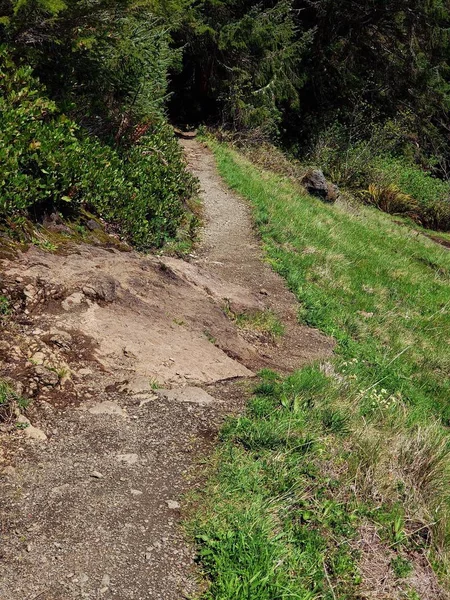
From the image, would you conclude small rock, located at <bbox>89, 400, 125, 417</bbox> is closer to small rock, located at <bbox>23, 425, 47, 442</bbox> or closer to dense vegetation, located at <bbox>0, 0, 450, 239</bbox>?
small rock, located at <bbox>23, 425, 47, 442</bbox>

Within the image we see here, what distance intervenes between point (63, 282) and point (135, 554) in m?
2.90

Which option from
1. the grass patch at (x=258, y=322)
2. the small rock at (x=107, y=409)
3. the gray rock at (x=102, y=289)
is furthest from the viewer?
the grass patch at (x=258, y=322)

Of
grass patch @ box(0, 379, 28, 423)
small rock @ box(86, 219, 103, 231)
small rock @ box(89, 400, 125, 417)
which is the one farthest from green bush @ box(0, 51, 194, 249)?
small rock @ box(89, 400, 125, 417)

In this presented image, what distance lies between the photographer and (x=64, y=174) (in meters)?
6.41

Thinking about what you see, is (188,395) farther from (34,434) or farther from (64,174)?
(64,174)

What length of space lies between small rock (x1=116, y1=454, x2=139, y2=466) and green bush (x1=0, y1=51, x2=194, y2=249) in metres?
3.02

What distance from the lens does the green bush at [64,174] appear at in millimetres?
5930

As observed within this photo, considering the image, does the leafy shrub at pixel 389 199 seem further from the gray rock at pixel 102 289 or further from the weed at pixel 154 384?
the weed at pixel 154 384

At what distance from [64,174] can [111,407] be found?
3.21 metres

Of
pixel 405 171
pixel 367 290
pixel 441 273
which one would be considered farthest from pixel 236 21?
pixel 367 290

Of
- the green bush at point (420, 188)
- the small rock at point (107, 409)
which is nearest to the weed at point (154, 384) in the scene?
the small rock at point (107, 409)

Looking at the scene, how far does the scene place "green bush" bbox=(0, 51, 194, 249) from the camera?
19.5ft

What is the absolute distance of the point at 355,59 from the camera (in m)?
22.8

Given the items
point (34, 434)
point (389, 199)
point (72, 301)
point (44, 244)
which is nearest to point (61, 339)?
point (72, 301)
